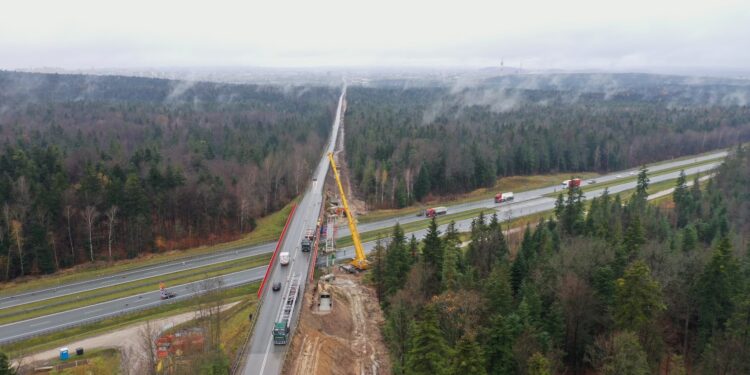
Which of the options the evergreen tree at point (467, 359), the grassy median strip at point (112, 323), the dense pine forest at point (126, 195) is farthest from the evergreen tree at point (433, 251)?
the dense pine forest at point (126, 195)

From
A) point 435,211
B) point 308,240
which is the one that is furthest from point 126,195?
point 435,211

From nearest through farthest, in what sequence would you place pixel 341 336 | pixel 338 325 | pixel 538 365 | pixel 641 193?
A: 1. pixel 538 365
2. pixel 341 336
3. pixel 338 325
4. pixel 641 193

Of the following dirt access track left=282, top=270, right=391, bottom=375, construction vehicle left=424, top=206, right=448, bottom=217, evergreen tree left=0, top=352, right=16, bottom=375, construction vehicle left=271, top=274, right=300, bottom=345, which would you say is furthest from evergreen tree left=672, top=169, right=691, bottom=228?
evergreen tree left=0, top=352, right=16, bottom=375

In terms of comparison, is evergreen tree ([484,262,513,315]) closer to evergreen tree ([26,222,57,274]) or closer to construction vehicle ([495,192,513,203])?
evergreen tree ([26,222,57,274])

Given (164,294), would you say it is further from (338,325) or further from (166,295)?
(338,325)

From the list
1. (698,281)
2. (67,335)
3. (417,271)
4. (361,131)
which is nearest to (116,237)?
(67,335)

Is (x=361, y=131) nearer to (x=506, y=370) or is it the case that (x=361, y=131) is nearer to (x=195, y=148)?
(x=195, y=148)

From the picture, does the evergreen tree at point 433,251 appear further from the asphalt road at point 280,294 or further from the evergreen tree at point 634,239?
the evergreen tree at point 634,239
